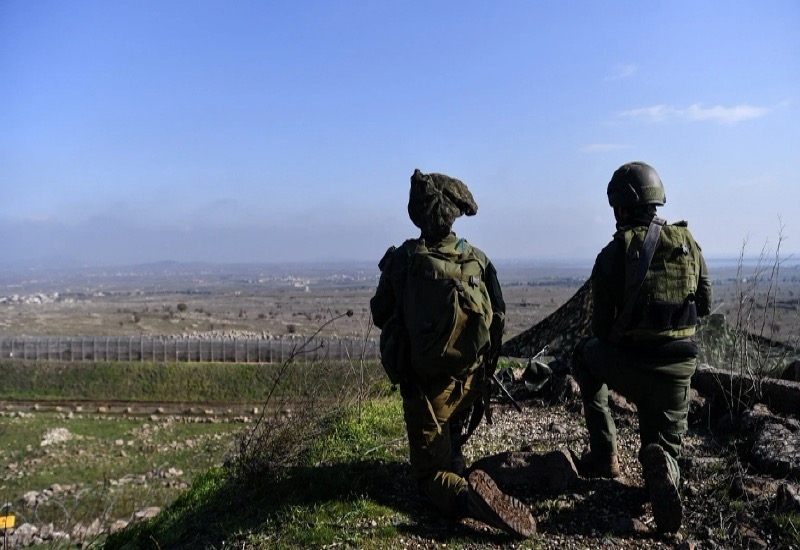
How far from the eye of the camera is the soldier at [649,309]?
3.97m

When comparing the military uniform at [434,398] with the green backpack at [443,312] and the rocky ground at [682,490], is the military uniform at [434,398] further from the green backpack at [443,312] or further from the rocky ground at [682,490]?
the rocky ground at [682,490]

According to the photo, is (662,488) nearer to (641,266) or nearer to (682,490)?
(682,490)

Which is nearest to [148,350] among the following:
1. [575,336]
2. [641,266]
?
[575,336]

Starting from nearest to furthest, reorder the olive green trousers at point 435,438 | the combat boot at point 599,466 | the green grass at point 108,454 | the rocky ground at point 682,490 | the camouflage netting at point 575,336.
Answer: the rocky ground at point 682,490 < the olive green trousers at point 435,438 < the combat boot at point 599,466 < the camouflage netting at point 575,336 < the green grass at point 108,454

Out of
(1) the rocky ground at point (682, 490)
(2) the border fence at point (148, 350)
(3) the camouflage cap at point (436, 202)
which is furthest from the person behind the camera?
(2) the border fence at point (148, 350)

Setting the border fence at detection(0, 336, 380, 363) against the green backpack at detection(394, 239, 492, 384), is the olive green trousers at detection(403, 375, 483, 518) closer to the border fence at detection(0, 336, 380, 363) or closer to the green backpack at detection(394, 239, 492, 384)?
the green backpack at detection(394, 239, 492, 384)

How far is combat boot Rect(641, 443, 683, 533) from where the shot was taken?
3.73 m

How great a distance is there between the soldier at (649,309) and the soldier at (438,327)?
69 centimetres

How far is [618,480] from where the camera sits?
4582 millimetres

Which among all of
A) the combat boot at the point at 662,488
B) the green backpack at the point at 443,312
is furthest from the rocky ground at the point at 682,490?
the green backpack at the point at 443,312

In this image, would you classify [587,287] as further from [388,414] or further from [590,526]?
[590,526]

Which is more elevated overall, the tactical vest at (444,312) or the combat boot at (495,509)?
the tactical vest at (444,312)

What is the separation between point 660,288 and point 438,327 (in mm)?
1283

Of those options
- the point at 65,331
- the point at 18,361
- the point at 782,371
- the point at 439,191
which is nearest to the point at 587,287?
the point at 782,371
